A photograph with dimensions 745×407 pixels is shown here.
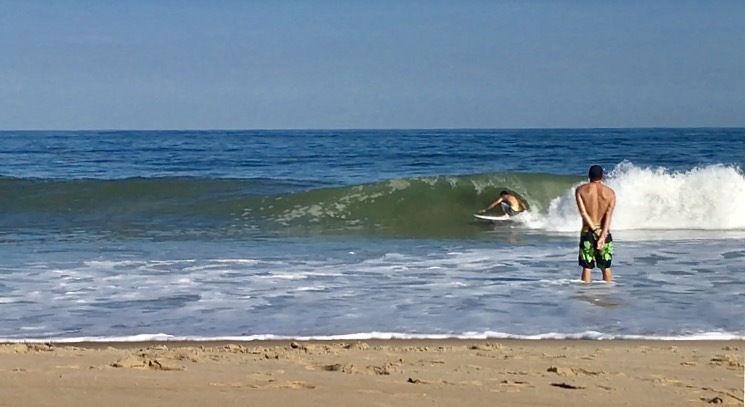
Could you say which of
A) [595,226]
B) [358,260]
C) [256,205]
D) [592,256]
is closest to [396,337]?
[592,256]

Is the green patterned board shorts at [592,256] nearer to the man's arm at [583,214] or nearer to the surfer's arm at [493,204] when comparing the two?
the man's arm at [583,214]

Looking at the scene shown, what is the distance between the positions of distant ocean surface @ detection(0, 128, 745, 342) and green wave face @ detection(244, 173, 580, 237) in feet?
0.19

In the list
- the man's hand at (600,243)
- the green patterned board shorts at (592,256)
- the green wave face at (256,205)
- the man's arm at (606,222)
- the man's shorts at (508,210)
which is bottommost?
the green wave face at (256,205)

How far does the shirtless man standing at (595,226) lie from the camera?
33.8 ft

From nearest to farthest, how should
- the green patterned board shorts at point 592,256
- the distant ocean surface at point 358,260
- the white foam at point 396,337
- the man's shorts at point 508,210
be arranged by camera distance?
the white foam at point 396,337, the distant ocean surface at point 358,260, the green patterned board shorts at point 592,256, the man's shorts at point 508,210

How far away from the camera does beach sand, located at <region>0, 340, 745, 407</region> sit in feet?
16.2

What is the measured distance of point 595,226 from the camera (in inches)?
416

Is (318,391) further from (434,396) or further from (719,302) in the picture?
(719,302)

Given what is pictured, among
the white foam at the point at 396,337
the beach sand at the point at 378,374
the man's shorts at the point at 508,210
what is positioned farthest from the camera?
the man's shorts at the point at 508,210

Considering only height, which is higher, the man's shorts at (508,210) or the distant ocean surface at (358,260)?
the man's shorts at (508,210)

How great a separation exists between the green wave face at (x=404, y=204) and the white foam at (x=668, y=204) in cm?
145

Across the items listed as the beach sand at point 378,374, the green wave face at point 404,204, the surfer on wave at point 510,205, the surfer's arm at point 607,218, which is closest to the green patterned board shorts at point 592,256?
the surfer's arm at point 607,218

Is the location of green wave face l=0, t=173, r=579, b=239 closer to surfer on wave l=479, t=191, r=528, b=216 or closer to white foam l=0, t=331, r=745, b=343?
surfer on wave l=479, t=191, r=528, b=216

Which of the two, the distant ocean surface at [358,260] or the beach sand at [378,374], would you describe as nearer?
the beach sand at [378,374]
